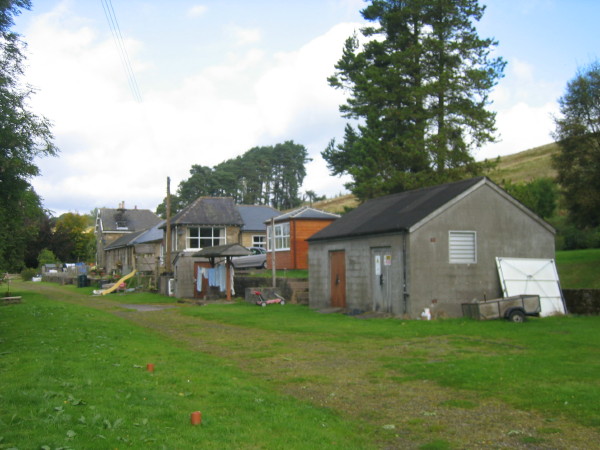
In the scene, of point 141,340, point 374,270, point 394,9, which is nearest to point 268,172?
point 394,9

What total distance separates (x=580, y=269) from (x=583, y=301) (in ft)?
32.8

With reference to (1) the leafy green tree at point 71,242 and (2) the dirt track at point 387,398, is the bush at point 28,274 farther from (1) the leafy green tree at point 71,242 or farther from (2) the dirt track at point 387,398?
(2) the dirt track at point 387,398

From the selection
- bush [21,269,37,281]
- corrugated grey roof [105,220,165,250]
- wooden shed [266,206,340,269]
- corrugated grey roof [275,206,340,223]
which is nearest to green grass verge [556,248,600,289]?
corrugated grey roof [275,206,340,223]

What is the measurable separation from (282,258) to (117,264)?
33.2 metres

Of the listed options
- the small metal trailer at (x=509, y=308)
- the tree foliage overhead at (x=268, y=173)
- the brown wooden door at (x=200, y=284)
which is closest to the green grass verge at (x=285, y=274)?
the brown wooden door at (x=200, y=284)

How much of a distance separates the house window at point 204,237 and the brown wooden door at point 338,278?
2411cm

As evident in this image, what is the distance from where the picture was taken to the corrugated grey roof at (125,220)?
83000 millimetres

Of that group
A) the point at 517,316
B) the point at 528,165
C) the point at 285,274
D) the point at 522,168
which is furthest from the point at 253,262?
the point at 528,165

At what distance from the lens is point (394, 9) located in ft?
137

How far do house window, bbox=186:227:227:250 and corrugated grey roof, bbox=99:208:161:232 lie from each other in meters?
34.5

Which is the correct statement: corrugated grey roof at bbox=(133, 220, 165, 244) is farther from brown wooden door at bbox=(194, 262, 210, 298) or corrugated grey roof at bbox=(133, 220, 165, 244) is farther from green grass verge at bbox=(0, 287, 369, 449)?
green grass verge at bbox=(0, 287, 369, 449)

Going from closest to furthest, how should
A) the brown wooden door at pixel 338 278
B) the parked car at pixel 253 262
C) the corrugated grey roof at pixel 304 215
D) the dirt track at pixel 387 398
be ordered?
the dirt track at pixel 387 398
the brown wooden door at pixel 338 278
the corrugated grey roof at pixel 304 215
the parked car at pixel 253 262

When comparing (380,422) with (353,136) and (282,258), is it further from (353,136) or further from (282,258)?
(353,136)

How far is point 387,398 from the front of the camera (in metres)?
9.70
